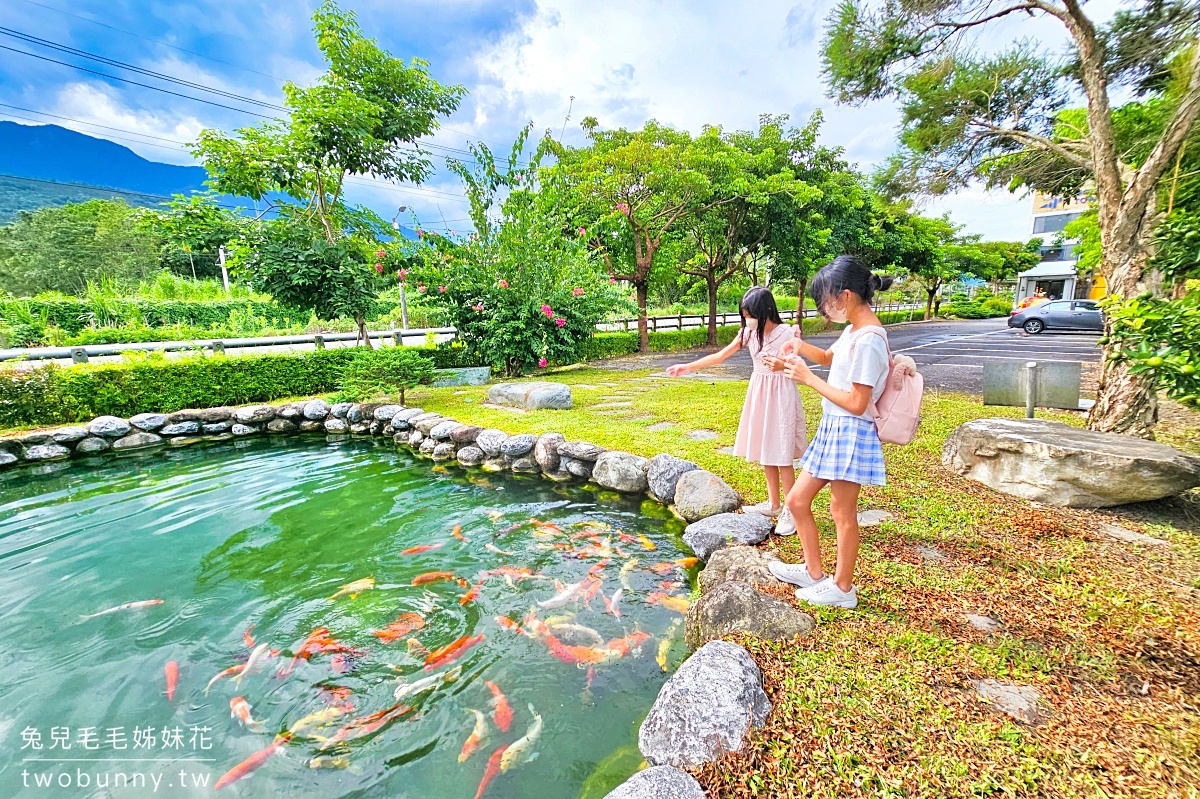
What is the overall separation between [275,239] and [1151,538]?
10.4 meters

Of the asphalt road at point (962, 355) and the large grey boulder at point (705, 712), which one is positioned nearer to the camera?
the large grey boulder at point (705, 712)

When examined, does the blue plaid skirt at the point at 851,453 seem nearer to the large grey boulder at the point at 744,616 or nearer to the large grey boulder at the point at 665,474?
the large grey boulder at the point at 744,616

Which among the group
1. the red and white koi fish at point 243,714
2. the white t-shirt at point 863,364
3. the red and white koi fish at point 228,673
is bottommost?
the red and white koi fish at point 243,714

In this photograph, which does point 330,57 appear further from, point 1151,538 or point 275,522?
point 1151,538

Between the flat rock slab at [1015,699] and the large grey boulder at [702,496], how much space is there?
1.91m

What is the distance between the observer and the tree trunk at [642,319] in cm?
1449

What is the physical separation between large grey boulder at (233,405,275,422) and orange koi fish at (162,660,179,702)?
5734 millimetres

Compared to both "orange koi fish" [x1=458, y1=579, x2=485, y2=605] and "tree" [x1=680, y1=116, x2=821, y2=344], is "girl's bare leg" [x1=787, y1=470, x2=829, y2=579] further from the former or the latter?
"tree" [x1=680, y1=116, x2=821, y2=344]

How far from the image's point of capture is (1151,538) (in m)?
2.80

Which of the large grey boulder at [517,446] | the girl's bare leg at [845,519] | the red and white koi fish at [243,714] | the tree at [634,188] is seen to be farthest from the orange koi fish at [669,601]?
the tree at [634,188]

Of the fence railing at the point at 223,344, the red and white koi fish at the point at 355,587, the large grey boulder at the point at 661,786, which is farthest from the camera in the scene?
the fence railing at the point at 223,344

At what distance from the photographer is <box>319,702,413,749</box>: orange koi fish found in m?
2.05

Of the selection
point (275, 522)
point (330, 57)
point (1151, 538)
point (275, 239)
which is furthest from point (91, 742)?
point (330, 57)

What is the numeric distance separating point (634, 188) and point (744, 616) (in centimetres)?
1265
